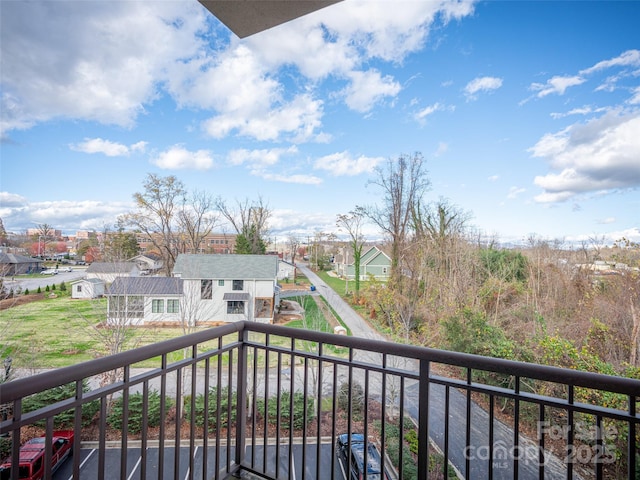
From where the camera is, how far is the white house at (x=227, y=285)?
21.8ft

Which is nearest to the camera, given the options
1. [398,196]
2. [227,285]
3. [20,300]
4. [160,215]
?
[20,300]

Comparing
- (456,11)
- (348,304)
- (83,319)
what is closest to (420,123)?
(456,11)

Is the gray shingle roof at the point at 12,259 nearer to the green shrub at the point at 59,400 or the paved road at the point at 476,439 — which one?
the green shrub at the point at 59,400

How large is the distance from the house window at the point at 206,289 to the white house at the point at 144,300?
407mm

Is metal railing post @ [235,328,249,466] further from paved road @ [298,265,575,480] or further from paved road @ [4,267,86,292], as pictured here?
paved road @ [4,267,86,292]

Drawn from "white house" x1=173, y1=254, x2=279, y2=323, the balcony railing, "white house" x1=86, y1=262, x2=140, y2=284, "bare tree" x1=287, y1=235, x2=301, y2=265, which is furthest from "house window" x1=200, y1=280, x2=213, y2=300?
the balcony railing

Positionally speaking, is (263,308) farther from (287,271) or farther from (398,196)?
(398,196)

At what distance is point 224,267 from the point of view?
6.95m

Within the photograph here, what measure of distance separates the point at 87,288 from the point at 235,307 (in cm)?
286

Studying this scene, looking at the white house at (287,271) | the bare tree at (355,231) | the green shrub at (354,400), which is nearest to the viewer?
the green shrub at (354,400)

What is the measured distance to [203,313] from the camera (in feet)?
21.8

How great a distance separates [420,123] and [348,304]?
4794mm

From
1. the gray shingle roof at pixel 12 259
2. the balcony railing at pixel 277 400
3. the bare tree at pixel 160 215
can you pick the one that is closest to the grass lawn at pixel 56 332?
the gray shingle roof at pixel 12 259

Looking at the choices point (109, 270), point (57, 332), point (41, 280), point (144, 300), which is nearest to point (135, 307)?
point (144, 300)
